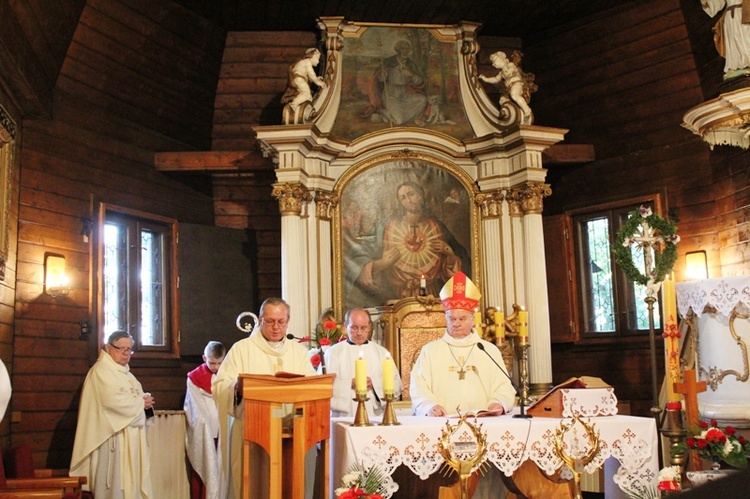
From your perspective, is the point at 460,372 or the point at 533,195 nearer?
the point at 460,372

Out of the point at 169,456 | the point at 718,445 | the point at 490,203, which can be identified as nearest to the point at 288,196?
the point at 490,203

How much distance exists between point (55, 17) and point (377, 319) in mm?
5110

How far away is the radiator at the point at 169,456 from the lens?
9.50 m

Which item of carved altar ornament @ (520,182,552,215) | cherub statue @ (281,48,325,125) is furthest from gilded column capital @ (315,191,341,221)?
carved altar ornament @ (520,182,552,215)

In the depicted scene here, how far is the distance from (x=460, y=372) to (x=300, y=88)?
232 inches

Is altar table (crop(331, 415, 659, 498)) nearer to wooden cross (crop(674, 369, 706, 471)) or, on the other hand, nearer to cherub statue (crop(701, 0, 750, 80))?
wooden cross (crop(674, 369, 706, 471))

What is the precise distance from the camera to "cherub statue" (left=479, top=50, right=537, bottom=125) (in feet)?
38.0

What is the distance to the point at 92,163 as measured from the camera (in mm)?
10555

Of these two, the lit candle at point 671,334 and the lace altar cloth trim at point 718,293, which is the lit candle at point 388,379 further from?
the lit candle at point 671,334

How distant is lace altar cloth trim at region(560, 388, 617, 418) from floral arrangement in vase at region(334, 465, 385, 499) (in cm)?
134

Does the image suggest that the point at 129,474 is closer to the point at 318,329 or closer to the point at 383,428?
the point at 318,329

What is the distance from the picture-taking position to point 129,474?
823 cm

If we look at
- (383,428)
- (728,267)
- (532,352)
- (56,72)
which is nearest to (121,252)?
(56,72)

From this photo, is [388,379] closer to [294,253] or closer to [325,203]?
[294,253]
